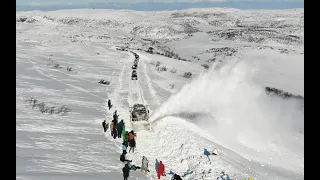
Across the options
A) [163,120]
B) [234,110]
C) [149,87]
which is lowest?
[234,110]

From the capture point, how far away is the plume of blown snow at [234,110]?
22969 mm

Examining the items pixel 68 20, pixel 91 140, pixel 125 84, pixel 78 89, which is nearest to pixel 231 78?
pixel 125 84

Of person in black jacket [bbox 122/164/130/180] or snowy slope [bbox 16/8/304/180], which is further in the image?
snowy slope [bbox 16/8/304/180]

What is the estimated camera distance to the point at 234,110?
89.5 ft

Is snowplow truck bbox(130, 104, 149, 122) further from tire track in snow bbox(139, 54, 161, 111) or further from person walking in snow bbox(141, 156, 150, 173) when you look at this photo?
person walking in snow bbox(141, 156, 150, 173)

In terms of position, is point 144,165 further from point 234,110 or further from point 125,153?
point 234,110

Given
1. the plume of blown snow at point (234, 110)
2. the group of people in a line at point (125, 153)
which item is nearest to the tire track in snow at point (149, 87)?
the plume of blown snow at point (234, 110)

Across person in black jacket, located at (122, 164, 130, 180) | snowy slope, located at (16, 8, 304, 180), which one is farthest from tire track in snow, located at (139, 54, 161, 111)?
person in black jacket, located at (122, 164, 130, 180)

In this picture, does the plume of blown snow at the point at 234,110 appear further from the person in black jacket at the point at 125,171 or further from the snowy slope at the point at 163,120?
the person in black jacket at the point at 125,171

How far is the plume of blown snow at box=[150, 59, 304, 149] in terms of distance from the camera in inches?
904

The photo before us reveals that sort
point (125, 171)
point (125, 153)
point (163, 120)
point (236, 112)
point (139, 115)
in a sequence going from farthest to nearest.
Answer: point (236, 112) < point (163, 120) < point (139, 115) < point (125, 153) < point (125, 171)

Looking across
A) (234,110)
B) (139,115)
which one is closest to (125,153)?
(139,115)

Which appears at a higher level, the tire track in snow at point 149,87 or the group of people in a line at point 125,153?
the tire track in snow at point 149,87
